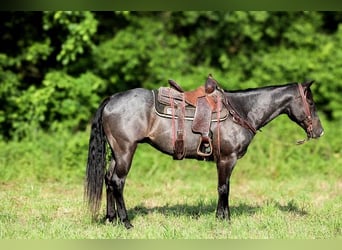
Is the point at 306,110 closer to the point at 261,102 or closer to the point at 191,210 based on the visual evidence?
the point at 261,102

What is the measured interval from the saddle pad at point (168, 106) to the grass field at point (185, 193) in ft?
4.06

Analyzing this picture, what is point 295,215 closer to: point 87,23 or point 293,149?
point 293,149

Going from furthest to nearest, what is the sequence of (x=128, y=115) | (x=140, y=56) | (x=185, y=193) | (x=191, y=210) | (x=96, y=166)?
(x=140, y=56), (x=185, y=193), (x=191, y=210), (x=96, y=166), (x=128, y=115)

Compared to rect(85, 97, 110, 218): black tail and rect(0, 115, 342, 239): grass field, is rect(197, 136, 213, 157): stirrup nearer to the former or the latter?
rect(0, 115, 342, 239): grass field

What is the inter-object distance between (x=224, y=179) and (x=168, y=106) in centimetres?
109

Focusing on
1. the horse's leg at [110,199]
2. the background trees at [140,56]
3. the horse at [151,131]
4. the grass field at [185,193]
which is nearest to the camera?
the grass field at [185,193]

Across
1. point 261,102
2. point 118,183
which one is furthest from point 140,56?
point 118,183

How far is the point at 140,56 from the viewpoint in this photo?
13203 millimetres

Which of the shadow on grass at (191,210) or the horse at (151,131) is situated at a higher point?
the horse at (151,131)

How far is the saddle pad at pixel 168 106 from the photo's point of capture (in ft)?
21.0

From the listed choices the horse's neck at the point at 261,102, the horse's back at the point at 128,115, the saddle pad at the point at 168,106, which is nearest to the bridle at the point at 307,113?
the horse's neck at the point at 261,102

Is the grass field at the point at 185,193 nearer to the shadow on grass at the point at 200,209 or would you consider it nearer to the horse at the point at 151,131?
the shadow on grass at the point at 200,209

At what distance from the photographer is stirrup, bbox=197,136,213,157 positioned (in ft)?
21.1

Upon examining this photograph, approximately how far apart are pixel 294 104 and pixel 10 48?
8.05 meters
